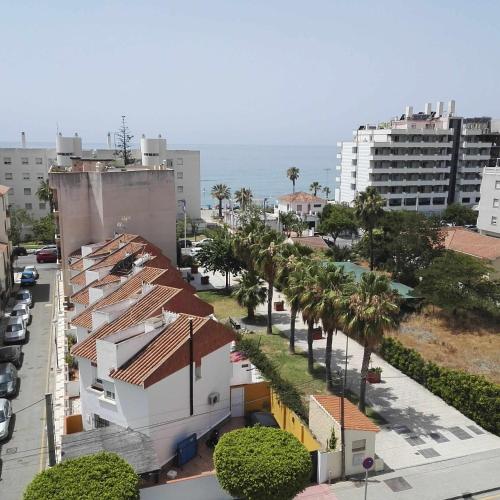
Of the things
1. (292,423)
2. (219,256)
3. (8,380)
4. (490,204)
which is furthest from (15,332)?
(490,204)

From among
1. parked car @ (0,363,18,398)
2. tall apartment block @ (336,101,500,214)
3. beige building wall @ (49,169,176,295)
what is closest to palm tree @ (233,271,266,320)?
beige building wall @ (49,169,176,295)

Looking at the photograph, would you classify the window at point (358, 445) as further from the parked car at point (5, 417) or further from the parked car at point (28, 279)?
the parked car at point (28, 279)

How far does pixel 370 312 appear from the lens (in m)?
25.5

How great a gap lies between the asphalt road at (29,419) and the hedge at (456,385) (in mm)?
22746

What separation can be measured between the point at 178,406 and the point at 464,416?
55.7 ft

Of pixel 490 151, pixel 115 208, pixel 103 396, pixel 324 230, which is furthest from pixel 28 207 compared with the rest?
pixel 490 151

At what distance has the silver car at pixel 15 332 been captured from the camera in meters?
38.3

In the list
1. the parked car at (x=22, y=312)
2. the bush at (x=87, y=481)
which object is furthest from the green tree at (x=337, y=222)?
the bush at (x=87, y=481)

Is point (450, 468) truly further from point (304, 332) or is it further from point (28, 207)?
point (28, 207)

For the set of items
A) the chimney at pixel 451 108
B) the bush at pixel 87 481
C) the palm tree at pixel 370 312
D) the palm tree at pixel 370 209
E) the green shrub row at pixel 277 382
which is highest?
the chimney at pixel 451 108

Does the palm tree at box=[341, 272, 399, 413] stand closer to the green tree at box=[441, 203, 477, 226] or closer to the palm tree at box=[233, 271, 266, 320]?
the palm tree at box=[233, 271, 266, 320]

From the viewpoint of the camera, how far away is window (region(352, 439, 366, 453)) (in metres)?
24.1

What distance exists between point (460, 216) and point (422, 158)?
58.5 feet

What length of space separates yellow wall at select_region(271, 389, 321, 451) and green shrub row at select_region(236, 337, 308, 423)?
45 centimetres
